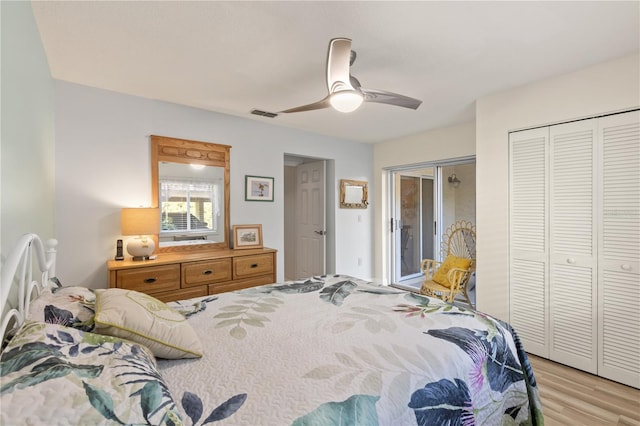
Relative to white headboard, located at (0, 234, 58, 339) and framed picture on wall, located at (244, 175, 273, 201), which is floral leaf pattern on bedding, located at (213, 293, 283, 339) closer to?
white headboard, located at (0, 234, 58, 339)

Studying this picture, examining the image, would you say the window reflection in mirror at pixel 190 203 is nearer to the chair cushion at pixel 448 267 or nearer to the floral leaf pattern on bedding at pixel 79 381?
the floral leaf pattern on bedding at pixel 79 381

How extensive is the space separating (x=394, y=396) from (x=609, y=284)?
2.34 meters

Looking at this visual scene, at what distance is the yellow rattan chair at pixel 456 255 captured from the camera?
341 centimetres

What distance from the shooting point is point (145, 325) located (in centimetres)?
112

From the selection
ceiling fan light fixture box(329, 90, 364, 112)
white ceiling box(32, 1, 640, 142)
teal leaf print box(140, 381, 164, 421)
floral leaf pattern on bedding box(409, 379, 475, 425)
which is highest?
white ceiling box(32, 1, 640, 142)

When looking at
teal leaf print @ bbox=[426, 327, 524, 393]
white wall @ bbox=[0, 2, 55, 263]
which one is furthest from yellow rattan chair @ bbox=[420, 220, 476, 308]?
white wall @ bbox=[0, 2, 55, 263]

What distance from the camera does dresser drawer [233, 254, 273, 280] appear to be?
10.4 feet

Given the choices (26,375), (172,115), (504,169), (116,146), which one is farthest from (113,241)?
(504,169)

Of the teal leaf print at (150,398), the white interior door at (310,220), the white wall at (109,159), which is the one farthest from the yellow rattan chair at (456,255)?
the teal leaf print at (150,398)

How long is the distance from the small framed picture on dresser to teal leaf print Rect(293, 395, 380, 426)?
277cm

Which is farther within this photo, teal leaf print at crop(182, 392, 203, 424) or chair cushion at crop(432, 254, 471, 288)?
chair cushion at crop(432, 254, 471, 288)

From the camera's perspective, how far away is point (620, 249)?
7.36 ft

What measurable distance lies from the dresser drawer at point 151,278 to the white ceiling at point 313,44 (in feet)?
5.30

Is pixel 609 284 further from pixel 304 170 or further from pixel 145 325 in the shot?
pixel 304 170
